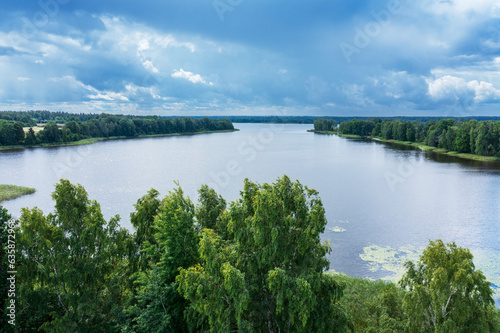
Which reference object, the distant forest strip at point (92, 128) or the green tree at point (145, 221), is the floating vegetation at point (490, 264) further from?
the distant forest strip at point (92, 128)

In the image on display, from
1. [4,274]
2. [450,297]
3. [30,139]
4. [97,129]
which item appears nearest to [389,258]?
[450,297]

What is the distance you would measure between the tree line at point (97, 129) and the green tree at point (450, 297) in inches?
4614

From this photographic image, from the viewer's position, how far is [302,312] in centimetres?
980

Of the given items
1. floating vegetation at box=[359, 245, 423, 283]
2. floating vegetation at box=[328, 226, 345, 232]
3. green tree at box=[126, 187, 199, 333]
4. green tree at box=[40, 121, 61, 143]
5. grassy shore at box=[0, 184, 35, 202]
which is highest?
green tree at box=[40, 121, 61, 143]

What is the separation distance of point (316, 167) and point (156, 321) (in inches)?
2152

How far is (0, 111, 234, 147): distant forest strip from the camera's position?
329ft

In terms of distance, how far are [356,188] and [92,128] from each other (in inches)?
4432

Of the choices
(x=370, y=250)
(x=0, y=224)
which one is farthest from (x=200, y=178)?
(x=0, y=224)

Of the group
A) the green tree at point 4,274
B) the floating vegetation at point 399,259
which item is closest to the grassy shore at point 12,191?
the green tree at point 4,274

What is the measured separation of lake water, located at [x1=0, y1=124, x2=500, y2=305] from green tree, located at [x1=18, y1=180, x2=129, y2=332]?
16697 mm

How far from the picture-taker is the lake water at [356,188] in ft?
89.5

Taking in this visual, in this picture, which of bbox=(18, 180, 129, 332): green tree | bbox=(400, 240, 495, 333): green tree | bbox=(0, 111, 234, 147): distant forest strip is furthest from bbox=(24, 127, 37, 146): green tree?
bbox=(400, 240, 495, 333): green tree

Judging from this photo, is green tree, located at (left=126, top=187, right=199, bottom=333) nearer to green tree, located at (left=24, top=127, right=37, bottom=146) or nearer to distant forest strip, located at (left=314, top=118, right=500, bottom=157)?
distant forest strip, located at (left=314, top=118, right=500, bottom=157)

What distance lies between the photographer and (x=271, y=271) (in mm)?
9906
